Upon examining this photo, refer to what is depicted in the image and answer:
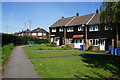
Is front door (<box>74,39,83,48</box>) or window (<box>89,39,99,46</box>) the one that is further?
front door (<box>74,39,83,48</box>)

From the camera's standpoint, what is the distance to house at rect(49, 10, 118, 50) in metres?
24.7

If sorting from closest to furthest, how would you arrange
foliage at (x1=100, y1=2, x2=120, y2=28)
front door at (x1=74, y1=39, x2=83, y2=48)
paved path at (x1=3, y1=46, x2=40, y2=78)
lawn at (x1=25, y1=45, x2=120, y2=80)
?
paved path at (x1=3, y1=46, x2=40, y2=78), lawn at (x1=25, y1=45, x2=120, y2=80), foliage at (x1=100, y1=2, x2=120, y2=28), front door at (x1=74, y1=39, x2=83, y2=48)

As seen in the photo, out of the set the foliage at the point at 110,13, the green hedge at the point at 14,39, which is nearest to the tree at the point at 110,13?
the foliage at the point at 110,13

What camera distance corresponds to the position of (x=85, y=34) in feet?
91.5

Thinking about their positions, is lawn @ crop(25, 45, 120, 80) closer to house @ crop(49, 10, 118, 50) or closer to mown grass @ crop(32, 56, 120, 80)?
mown grass @ crop(32, 56, 120, 80)

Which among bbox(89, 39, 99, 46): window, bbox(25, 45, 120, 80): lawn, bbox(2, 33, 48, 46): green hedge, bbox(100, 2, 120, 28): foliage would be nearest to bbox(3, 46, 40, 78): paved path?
bbox(25, 45, 120, 80): lawn

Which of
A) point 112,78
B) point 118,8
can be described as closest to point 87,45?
point 118,8

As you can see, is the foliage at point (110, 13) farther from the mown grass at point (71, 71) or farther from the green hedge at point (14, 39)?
the green hedge at point (14, 39)

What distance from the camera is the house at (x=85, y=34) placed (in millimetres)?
24688

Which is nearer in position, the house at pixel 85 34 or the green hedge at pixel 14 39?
the house at pixel 85 34

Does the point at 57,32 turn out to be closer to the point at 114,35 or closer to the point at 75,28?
Result: the point at 75,28

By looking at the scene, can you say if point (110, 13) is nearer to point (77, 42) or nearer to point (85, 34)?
point (85, 34)

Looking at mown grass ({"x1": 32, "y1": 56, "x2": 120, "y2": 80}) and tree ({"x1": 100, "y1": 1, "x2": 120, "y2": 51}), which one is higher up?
tree ({"x1": 100, "y1": 1, "x2": 120, "y2": 51})

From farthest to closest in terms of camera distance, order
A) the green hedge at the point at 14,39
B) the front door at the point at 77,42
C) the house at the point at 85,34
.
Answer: the front door at the point at 77,42 → the green hedge at the point at 14,39 → the house at the point at 85,34
